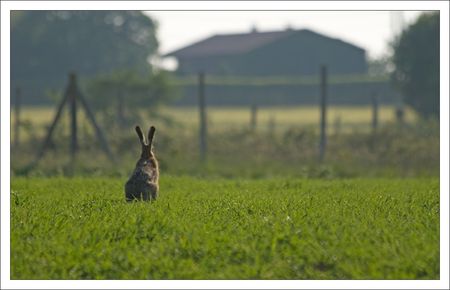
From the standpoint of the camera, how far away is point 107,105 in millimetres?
30203

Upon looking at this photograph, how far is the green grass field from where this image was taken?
7.64 meters

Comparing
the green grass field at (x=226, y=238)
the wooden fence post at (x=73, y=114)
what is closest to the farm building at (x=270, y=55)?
the wooden fence post at (x=73, y=114)

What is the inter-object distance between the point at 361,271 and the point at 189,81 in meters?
41.7

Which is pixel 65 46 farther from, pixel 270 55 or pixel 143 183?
pixel 143 183

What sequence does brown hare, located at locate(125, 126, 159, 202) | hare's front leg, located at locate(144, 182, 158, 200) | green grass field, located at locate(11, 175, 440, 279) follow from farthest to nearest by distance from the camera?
hare's front leg, located at locate(144, 182, 158, 200) < brown hare, located at locate(125, 126, 159, 202) < green grass field, located at locate(11, 175, 440, 279)

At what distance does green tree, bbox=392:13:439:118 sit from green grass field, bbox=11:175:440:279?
883 inches

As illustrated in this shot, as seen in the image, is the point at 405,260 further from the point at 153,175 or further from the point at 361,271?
the point at 153,175

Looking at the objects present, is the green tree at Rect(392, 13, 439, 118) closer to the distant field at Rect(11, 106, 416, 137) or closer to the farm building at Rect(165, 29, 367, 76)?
the distant field at Rect(11, 106, 416, 137)

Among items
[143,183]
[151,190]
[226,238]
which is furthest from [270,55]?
[226,238]

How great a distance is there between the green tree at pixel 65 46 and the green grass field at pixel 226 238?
1821 inches

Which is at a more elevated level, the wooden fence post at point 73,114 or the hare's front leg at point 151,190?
the wooden fence post at point 73,114

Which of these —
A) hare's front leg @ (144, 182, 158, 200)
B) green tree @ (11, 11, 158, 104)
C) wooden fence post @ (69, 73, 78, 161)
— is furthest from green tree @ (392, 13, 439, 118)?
green tree @ (11, 11, 158, 104)

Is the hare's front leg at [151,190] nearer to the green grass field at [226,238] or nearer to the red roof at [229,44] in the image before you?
the green grass field at [226,238]

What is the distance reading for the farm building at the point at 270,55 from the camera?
1997 inches
